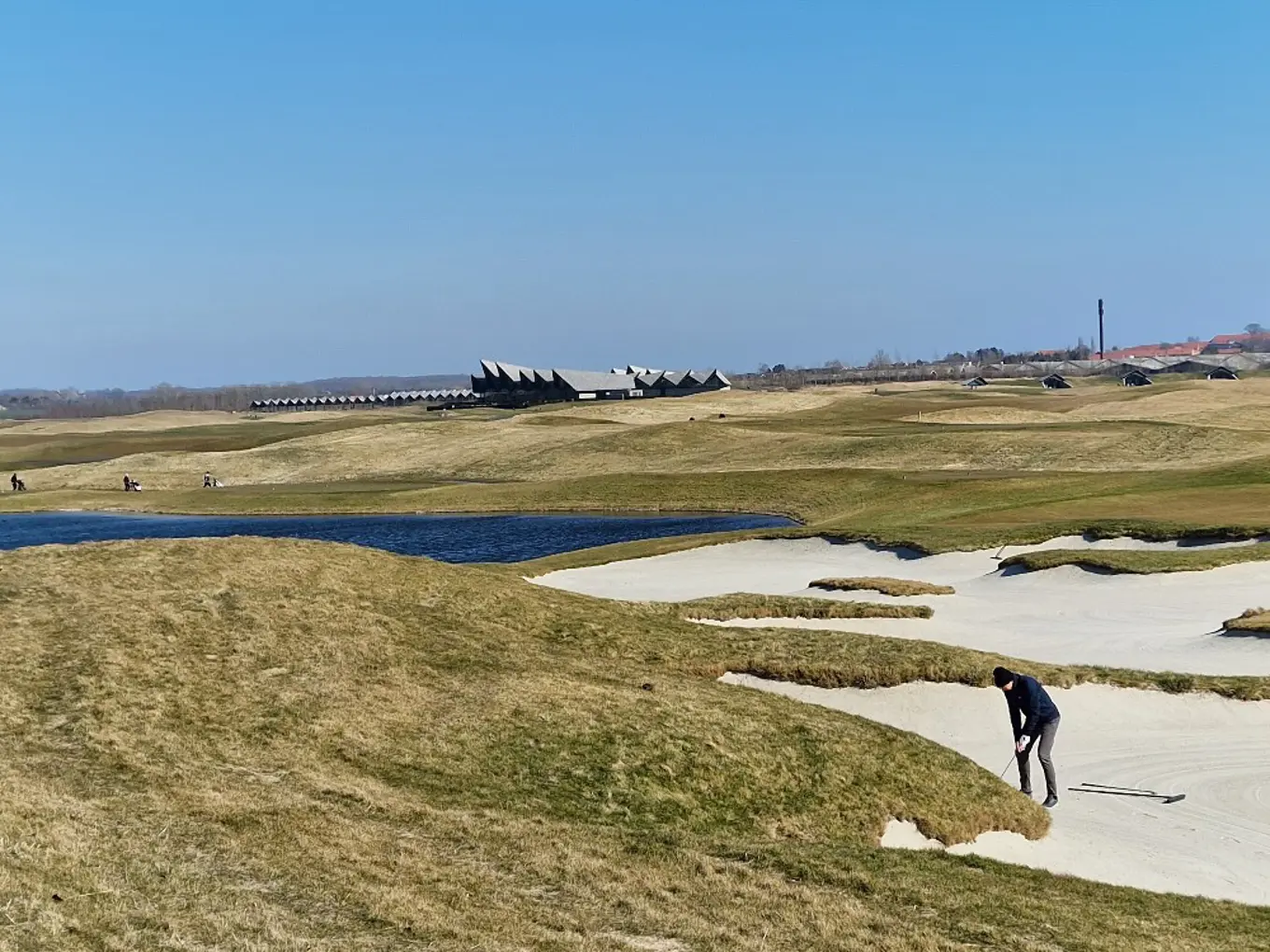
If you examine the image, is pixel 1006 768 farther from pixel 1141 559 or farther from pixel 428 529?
pixel 428 529

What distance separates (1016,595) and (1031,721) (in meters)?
17.8

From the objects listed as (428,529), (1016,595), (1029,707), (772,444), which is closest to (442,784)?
(1029,707)

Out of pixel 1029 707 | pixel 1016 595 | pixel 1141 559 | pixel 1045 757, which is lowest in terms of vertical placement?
pixel 1016 595

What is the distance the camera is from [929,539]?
153 ft

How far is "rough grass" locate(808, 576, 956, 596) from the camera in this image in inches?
1512

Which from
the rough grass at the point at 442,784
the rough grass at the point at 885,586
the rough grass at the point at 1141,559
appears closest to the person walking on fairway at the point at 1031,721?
the rough grass at the point at 442,784

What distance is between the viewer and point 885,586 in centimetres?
3866

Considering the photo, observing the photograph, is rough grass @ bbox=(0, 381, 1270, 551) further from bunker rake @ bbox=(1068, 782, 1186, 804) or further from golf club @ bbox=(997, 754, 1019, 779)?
bunker rake @ bbox=(1068, 782, 1186, 804)

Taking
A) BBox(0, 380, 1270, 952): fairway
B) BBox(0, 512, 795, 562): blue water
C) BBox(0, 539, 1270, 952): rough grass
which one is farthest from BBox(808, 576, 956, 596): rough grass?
BBox(0, 512, 795, 562): blue water

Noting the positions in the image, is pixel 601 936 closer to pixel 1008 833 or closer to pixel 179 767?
pixel 179 767

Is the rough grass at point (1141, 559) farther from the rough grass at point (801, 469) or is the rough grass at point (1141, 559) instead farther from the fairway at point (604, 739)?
the rough grass at point (801, 469)

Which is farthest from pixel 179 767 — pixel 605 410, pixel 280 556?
pixel 605 410

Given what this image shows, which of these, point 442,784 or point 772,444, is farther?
point 772,444

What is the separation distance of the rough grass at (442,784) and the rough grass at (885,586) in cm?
946
